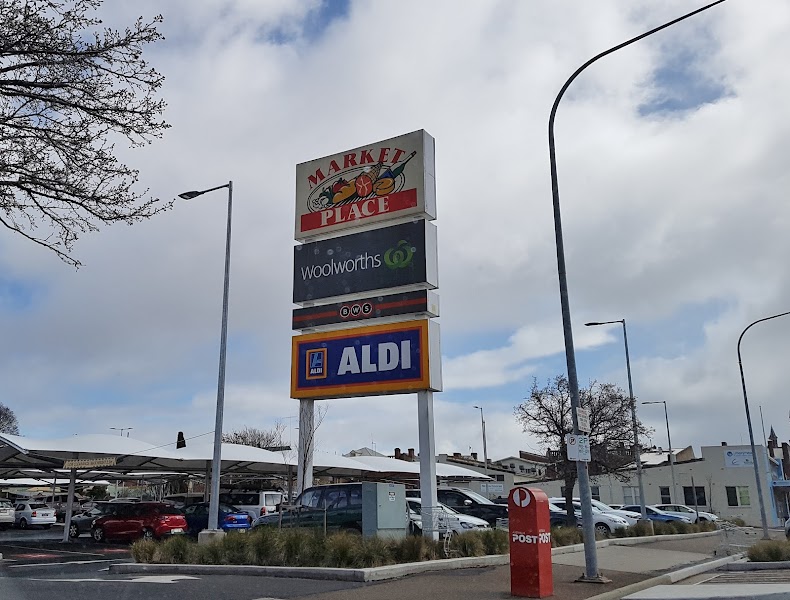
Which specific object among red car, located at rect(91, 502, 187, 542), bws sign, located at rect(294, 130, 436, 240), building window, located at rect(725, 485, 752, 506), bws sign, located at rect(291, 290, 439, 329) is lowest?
red car, located at rect(91, 502, 187, 542)

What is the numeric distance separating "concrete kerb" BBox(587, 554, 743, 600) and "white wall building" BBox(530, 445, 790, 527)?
37621 mm

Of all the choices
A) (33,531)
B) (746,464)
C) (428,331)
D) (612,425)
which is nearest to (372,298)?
(428,331)

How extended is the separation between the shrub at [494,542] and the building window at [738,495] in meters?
45.2

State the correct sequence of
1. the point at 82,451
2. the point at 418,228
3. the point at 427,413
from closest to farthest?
the point at 427,413, the point at 418,228, the point at 82,451

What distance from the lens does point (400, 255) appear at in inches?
Answer: 931

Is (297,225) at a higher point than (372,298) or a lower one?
higher

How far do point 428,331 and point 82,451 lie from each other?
1545 centimetres

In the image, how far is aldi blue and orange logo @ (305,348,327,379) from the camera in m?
24.1

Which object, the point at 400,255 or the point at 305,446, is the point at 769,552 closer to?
the point at 400,255

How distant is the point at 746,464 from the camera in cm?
5684

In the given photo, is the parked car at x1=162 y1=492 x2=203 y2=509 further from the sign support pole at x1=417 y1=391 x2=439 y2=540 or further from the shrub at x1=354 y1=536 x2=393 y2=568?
the shrub at x1=354 y1=536 x2=393 y2=568

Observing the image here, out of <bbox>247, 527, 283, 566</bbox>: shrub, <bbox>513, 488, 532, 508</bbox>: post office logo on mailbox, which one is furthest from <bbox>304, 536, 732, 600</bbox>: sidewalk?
<bbox>247, 527, 283, 566</bbox>: shrub

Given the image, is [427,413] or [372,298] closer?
[427,413]

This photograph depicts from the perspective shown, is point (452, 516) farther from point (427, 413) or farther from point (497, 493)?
point (497, 493)
